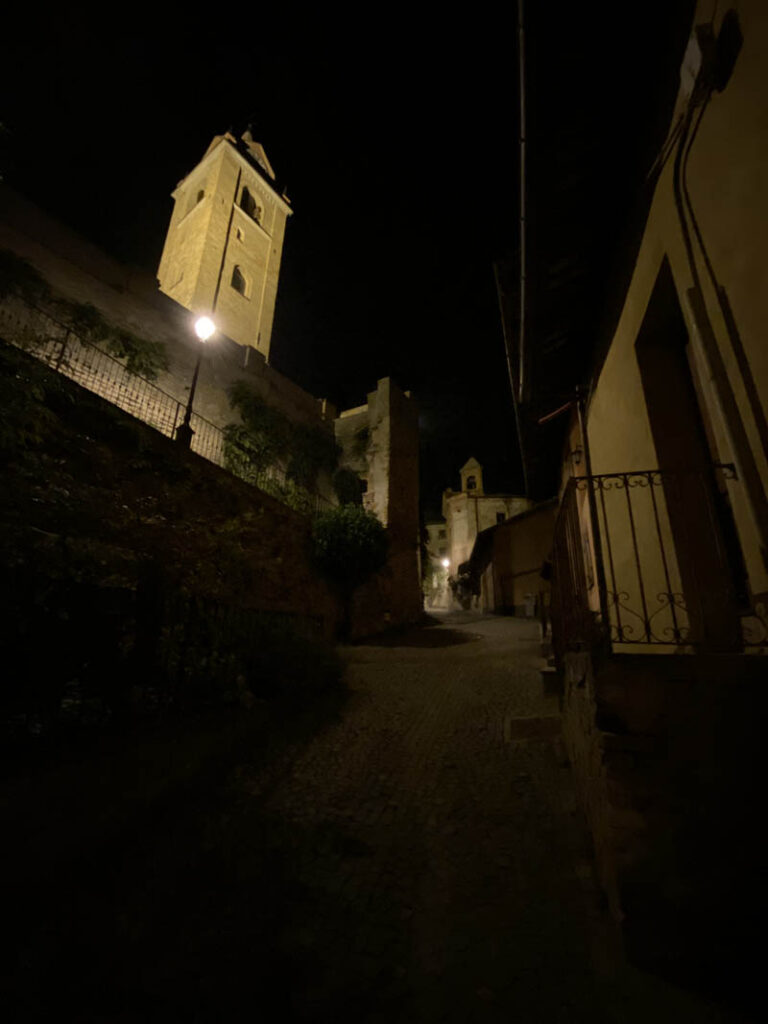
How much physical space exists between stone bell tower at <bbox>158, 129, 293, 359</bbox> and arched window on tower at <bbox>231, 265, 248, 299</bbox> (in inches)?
2.1

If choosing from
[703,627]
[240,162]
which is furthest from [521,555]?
[240,162]

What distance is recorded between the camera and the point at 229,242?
960 inches

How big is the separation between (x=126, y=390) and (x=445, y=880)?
1443cm

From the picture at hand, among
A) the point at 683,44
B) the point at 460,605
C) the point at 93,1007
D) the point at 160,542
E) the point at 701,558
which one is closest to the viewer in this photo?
the point at 93,1007

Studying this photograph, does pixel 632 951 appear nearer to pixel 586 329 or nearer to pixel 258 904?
pixel 258 904

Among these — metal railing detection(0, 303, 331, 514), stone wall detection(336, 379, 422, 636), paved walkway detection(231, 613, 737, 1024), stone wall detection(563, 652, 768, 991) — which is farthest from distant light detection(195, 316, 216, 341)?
stone wall detection(563, 652, 768, 991)

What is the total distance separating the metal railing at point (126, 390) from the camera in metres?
11.1

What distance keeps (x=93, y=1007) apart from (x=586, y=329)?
668cm

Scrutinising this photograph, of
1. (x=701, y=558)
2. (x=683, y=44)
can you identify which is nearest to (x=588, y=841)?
(x=701, y=558)

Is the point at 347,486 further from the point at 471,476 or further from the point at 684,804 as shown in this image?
the point at 471,476

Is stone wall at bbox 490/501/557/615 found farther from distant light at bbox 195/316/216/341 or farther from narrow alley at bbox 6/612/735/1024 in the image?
narrow alley at bbox 6/612/735/1024

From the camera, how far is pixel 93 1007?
1877 millimetres

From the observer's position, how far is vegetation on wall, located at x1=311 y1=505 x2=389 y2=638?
12961mm

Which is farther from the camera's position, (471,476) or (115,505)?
(471,476)
